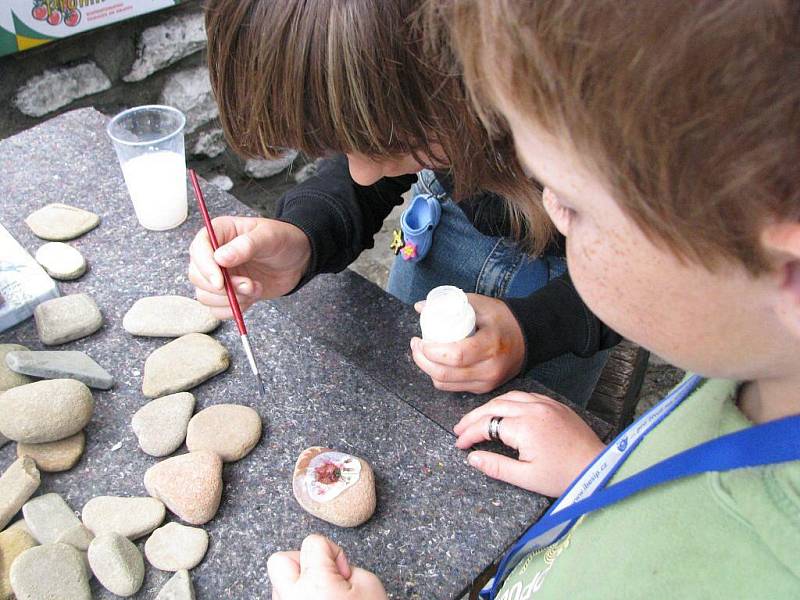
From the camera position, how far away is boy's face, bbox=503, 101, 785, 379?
42cm

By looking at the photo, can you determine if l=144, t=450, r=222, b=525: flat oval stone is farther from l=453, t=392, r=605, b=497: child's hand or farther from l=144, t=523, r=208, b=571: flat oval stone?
l=453, t=392, r=605, b=497: child's hand

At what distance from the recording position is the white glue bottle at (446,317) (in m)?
0.83

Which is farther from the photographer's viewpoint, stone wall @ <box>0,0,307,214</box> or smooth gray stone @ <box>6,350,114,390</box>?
stone wall @ <box>0,0,307,214</box>

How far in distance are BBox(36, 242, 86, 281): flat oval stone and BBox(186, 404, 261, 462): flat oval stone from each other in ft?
1.03

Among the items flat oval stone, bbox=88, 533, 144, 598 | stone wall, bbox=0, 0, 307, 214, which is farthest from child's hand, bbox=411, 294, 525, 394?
stone wall, bbox=0, 0, 307, 214

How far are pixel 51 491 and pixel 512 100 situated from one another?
1.96ft

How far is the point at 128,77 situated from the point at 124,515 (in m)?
1.55

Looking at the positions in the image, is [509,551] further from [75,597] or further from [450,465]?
[75,597]

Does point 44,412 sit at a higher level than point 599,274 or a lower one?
lower

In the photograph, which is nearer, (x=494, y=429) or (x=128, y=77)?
(x=494, y=429)

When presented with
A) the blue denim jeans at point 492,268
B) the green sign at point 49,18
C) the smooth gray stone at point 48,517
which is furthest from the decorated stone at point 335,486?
the green sign at point 49,18

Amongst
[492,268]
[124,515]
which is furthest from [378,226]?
[124,515]

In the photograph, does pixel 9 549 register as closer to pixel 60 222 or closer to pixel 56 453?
pixel 56 453

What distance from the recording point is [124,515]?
27.5 inches
